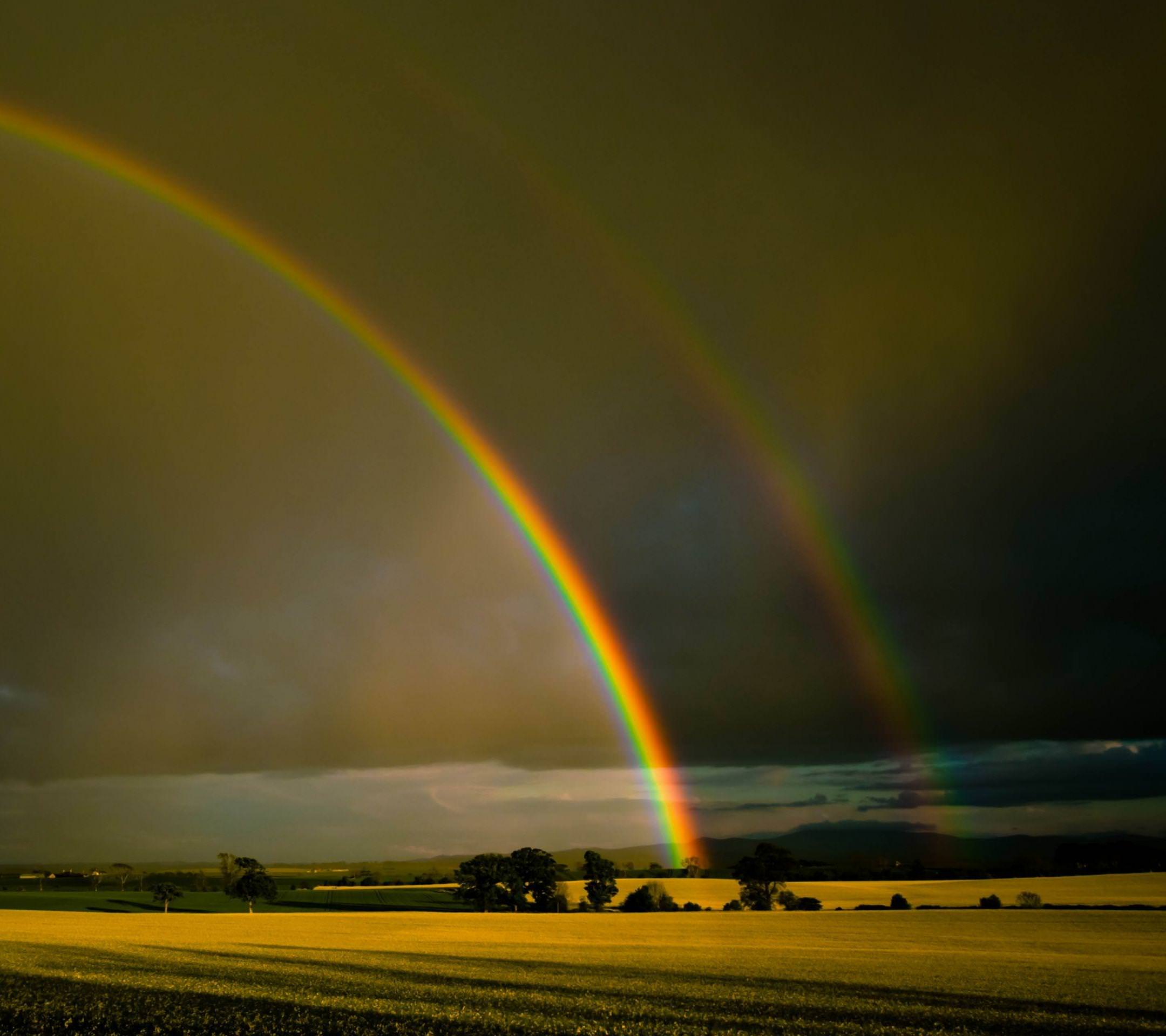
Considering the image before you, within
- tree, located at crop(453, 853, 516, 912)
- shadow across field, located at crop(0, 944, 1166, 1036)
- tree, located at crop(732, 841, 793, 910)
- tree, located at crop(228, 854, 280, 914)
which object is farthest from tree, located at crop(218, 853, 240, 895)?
shadow across field, located at crop(0, 944, 1166, 1036)

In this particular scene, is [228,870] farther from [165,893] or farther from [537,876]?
[537,876]

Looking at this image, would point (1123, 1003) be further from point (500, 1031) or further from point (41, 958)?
point (41, 958)

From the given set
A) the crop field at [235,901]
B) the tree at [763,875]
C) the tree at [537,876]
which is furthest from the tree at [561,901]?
the tree at [763,875]

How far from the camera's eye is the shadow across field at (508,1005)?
26.1 metres

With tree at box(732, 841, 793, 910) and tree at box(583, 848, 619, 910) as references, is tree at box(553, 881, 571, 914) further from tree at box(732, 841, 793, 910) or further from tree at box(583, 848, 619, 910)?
tree at box(732, 841, 793, 910)

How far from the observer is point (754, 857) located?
13538 cm

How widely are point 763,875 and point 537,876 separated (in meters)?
32.6

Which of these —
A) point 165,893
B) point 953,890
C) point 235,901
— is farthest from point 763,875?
point 165,893

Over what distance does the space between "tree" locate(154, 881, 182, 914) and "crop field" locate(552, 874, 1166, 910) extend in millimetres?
66999

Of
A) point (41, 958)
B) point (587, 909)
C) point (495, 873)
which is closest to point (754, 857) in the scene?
point (587, 909)

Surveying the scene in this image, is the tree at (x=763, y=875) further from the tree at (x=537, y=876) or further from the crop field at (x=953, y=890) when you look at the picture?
the tree at (x=537, y=876)

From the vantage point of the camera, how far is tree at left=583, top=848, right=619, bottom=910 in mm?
135500

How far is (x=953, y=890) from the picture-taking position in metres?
118

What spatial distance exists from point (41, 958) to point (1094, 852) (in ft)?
463
